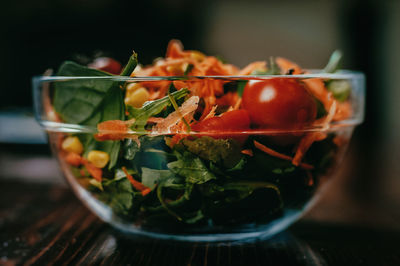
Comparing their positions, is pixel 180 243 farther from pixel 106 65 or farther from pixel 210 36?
pixel 210 36

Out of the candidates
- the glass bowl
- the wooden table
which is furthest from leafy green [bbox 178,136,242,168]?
the wooden table

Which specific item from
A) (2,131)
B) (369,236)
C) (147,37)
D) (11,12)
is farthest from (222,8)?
(369,236)

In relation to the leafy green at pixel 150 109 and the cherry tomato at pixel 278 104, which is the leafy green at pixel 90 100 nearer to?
the leafy green at pixel 150 109

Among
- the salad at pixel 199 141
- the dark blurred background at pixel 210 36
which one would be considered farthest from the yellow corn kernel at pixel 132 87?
the dark blurred background at pixel 210 36

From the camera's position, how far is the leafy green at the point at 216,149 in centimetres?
39

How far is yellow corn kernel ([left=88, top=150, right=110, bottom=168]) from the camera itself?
1.43 ft

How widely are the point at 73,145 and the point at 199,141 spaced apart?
0.55ft

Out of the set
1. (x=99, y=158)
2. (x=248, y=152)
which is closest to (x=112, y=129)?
(x=99, y=158)

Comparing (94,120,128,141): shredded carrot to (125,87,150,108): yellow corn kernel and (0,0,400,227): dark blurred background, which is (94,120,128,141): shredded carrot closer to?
(125,87,150,108): yellow corn kernel

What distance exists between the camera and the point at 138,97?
0.43 m

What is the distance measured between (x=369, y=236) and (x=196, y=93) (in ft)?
1.03

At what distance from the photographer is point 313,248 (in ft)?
1.54

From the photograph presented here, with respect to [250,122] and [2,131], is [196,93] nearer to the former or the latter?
[250,122]

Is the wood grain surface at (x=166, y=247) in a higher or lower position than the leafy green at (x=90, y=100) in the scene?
lower
